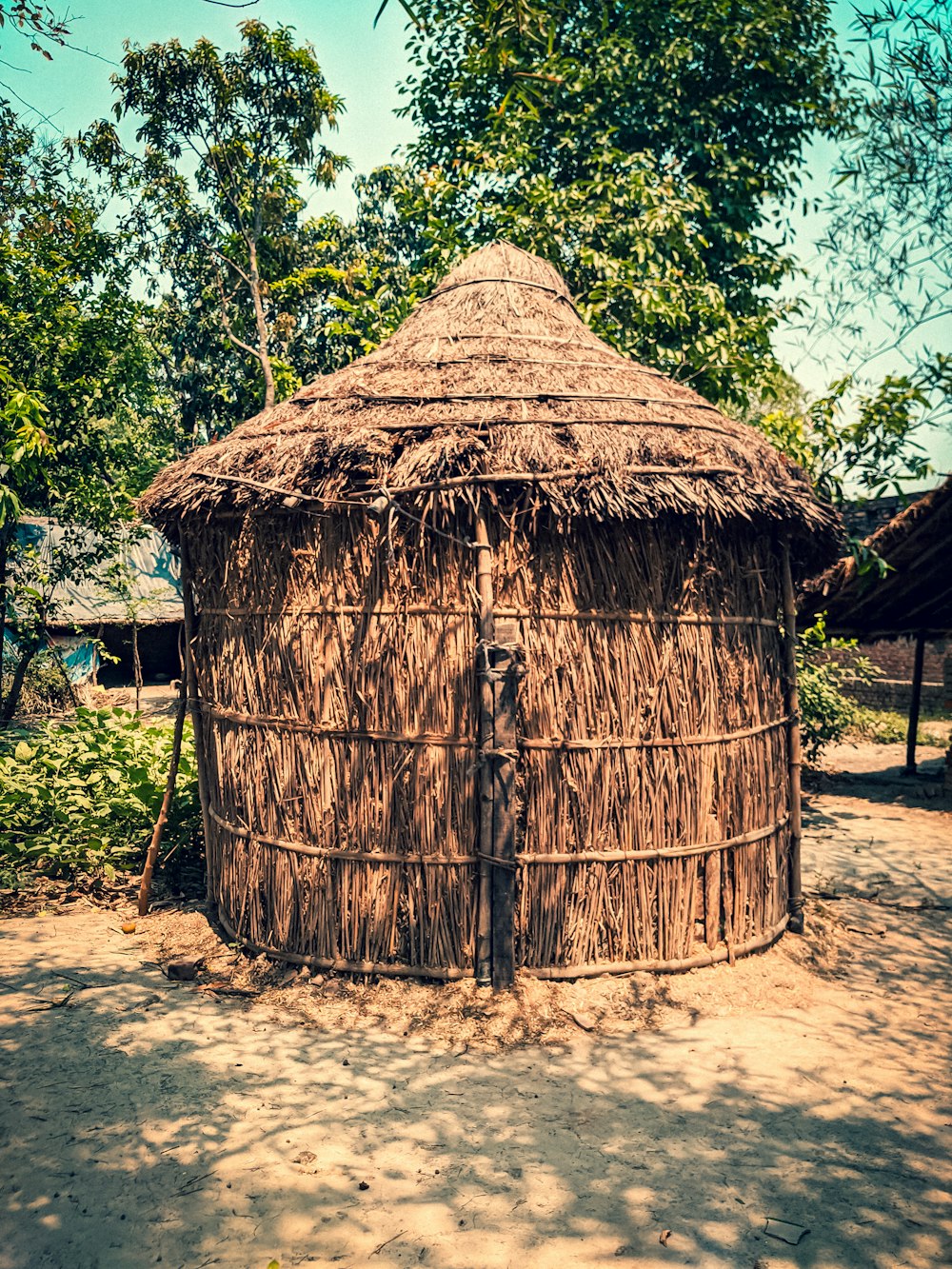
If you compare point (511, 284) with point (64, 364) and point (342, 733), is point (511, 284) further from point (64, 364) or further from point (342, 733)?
point (64, 364)

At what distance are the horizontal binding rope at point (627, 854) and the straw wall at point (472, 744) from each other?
12mm

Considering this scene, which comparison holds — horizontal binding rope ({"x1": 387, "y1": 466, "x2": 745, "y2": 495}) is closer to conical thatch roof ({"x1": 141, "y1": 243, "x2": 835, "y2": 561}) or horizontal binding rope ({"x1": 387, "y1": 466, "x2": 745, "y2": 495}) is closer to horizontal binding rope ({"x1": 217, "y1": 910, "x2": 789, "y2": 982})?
conical thatch roof ({"x1": 141, "y1": 243, "x2": 835, "y2": 561})

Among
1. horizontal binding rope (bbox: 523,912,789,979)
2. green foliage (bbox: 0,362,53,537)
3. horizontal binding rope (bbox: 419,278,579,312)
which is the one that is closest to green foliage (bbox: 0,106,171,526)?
green foliage (bbox: 0,362,53,537)

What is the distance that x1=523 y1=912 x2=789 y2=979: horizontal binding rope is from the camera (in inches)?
178

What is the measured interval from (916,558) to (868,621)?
196cm

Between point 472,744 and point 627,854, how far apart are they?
3.25 feet

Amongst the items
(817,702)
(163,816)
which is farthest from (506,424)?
(817,702)

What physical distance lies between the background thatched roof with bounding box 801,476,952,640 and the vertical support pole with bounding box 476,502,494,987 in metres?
3.98

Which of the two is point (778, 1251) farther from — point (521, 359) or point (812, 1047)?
point (521, 359)

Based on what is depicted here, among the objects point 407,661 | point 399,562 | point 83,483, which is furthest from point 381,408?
point 83,483

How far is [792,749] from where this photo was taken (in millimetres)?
5574

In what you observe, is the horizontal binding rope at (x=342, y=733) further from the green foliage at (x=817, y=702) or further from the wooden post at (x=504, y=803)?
the green foliage at (x=817, y=702)

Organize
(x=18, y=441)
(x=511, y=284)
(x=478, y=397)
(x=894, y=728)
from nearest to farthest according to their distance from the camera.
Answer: (x=478, y=397) → (x=511, y=284) → (x=18, y=441) → (x=894, y=728)

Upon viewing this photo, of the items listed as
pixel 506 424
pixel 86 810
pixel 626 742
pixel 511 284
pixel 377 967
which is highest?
pixel 511 284
